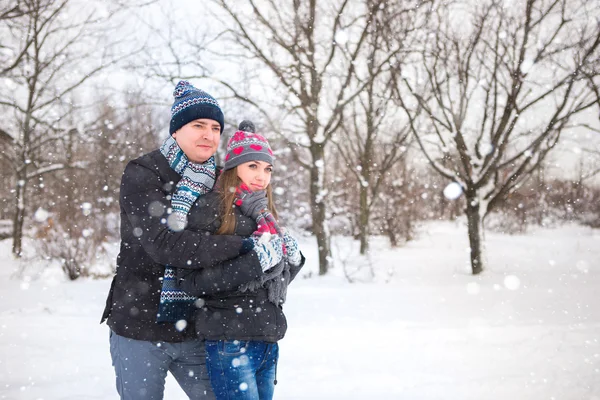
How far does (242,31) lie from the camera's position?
898 cm

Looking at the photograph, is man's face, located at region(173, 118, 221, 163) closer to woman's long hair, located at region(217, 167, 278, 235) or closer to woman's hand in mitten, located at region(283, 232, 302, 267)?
woman's long hair, located at region(217, 167, 278, 235)

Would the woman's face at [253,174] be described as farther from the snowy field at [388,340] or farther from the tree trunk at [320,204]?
the tree trunk at [320,204]

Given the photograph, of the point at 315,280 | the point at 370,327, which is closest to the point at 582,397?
the point at 370,327

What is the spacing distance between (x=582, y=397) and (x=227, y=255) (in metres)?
3.53

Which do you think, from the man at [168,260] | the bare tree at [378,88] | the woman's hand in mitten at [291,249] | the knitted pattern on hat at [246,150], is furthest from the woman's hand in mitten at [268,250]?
the bare tree at [378,88]

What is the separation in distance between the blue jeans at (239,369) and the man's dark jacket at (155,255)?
0.18 m

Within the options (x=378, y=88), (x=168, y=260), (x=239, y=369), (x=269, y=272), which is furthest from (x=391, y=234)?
(x=168, y=260)

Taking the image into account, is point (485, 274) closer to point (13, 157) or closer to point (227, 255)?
point (227, 255)

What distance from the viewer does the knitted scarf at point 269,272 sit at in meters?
1.74

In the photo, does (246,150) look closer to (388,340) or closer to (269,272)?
(269,272)

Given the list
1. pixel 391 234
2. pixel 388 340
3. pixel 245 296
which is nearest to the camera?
pixel 245 296

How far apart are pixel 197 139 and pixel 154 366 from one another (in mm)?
1006

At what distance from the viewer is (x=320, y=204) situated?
9.23m

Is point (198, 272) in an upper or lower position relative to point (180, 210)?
lower
